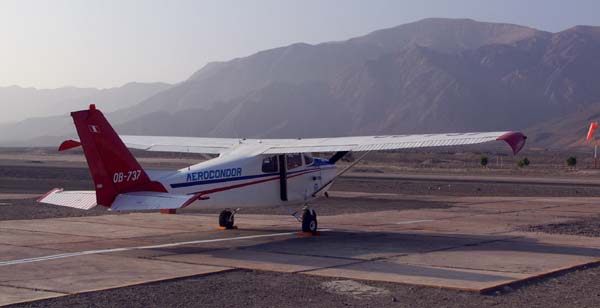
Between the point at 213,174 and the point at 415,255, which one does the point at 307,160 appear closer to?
the point at 213,174

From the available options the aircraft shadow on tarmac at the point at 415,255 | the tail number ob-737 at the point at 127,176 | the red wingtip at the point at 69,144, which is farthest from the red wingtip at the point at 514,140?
the red wingtip at the point at 69,144

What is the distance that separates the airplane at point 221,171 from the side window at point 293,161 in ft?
0.08

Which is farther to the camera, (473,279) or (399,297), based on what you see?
(473,279)

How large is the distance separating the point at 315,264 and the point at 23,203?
53.0 ft

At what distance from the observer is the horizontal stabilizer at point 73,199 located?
15.5m

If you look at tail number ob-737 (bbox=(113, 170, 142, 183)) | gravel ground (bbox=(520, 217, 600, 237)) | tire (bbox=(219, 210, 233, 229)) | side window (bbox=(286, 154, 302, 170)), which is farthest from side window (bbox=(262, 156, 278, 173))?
gravel ground (bbox=(520, 217, 600, 237))

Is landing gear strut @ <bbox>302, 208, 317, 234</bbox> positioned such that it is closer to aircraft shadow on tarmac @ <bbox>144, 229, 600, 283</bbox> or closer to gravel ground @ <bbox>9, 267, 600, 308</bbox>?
aircraft shadow on tarmac @ <bbox>144, 229, 600, 283</bbox>

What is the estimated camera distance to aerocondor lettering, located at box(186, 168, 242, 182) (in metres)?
16.8

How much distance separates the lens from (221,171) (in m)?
17.5

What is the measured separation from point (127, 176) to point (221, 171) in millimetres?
2375

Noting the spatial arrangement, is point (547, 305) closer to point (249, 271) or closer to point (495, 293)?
point (495, 293)

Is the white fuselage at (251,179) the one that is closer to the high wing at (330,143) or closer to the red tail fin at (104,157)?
the high wing at (330,143)

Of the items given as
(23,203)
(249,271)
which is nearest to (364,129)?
(23,203)

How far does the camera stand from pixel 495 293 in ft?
37.2
